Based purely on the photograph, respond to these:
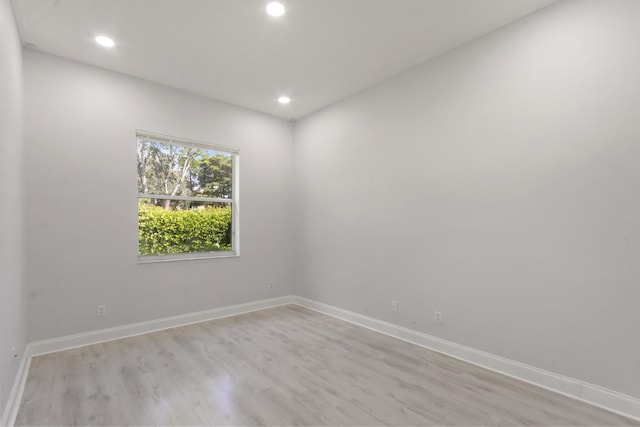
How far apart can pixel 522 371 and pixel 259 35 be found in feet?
12.0

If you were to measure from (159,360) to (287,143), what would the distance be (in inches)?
136

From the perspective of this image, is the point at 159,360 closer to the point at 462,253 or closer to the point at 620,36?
the point at 462,253

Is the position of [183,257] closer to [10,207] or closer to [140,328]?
[140,328]

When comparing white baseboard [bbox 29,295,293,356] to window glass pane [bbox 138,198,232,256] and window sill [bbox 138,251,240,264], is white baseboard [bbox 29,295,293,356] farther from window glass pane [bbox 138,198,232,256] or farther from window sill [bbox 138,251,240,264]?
window glass pane [bbox 138,198,232,256]

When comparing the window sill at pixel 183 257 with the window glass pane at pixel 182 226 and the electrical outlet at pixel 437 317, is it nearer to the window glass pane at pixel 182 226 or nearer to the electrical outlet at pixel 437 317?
the window glass pane at pixel 182 226

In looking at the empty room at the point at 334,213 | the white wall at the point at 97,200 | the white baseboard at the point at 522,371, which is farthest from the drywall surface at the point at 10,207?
the white baseboard at the point at 522,371

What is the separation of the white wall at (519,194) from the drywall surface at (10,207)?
3.22 meters

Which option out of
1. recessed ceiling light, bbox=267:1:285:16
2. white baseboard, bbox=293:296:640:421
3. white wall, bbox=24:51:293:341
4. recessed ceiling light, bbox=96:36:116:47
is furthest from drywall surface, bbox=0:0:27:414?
white baseboard, bbox=293:296:640:421

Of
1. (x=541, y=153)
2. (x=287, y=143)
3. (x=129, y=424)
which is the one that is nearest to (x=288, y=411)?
(x=129, y=424)

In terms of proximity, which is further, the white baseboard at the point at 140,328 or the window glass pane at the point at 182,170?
the window glass pane at the point at 182,170

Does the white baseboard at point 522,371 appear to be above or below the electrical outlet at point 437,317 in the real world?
below

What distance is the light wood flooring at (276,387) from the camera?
6.70ft

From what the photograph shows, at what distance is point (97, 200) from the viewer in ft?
11.1

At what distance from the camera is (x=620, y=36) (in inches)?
84.3
